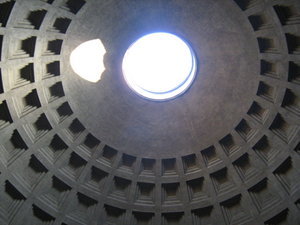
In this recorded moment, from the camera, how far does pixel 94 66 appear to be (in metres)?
25.9

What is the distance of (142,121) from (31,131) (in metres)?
7.01

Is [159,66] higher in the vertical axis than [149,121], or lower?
higher

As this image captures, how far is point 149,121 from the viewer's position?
27.3 m

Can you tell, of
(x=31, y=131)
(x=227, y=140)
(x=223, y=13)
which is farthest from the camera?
(x=227, y=140)

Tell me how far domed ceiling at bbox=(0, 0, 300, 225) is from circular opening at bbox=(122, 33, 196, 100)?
950mm

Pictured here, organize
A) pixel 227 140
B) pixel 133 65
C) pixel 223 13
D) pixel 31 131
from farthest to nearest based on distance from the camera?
pixel 133 65, pixel 227 140, pixel 31 131, pixel 223 13

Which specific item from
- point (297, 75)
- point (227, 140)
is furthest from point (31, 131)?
point (297, 75)

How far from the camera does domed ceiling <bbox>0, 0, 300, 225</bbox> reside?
904 inches

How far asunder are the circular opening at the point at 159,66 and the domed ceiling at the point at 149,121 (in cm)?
95

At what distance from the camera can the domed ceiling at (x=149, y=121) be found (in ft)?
75.3

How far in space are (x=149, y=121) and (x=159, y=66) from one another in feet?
19.8

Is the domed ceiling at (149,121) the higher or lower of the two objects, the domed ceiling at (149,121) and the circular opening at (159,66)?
the lower

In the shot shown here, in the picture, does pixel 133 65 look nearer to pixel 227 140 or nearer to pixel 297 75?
pixel 227 140

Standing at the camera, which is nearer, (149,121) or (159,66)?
(149,121)
